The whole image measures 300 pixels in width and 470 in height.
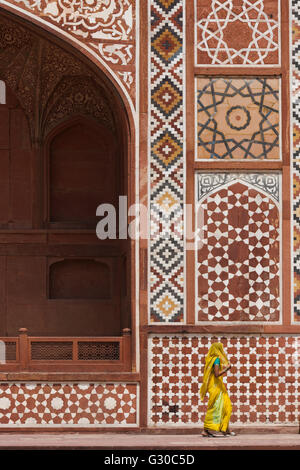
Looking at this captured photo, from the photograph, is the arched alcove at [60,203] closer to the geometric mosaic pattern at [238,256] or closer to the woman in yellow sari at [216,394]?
the geometric mosaic pattern at [238,256]

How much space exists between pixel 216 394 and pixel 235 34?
4.51 metres

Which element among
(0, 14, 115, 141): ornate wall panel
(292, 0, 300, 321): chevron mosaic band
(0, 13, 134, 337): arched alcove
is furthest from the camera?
(0, 13, 134, 337): arched alcove

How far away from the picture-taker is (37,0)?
45.2ft

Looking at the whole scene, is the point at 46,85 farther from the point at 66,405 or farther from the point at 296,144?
the point at 66,405

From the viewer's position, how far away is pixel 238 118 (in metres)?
13.9

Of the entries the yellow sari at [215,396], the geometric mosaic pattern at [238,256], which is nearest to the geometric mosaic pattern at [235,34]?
the geometric mosaic pattern at [238,256]

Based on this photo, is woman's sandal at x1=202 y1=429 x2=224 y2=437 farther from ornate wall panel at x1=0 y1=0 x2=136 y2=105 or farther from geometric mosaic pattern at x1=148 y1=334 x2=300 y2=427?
ornate wall panel at x1=0 y1=0 x2=136 y2=105

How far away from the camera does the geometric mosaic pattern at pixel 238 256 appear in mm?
13719

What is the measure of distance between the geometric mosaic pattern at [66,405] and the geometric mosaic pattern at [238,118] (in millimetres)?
3174

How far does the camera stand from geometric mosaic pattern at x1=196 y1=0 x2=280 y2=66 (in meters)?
13.9

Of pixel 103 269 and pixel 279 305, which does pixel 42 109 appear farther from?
pixel 279 305

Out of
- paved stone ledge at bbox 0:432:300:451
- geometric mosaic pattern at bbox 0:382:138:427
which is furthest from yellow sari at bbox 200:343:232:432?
geometric mosaic pattern at bbox 0:382:138:427

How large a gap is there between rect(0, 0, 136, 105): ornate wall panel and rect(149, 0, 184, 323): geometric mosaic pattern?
302mm
